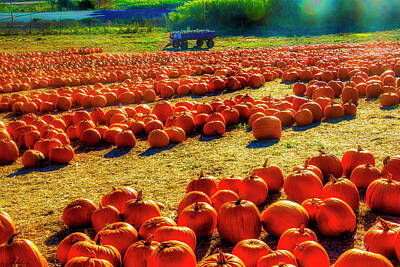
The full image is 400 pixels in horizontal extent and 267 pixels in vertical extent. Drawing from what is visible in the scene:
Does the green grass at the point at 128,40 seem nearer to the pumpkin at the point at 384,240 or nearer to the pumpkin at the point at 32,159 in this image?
the pumpkin at the point at 32,159

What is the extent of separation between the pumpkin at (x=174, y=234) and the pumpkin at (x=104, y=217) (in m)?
0.76

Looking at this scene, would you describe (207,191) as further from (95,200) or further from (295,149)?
(295,149)

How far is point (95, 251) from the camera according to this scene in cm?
367

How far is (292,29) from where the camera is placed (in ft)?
141

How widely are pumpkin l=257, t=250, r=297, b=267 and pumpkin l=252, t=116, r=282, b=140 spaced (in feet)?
15.1

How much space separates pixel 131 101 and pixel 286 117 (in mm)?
5520

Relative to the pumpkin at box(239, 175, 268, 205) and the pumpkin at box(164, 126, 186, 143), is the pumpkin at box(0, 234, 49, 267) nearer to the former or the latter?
the pumpkin at box(239, 175, 268, 205)

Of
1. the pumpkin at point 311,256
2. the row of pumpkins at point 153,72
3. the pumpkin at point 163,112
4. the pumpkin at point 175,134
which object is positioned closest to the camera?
the pumpkin at point 311,256

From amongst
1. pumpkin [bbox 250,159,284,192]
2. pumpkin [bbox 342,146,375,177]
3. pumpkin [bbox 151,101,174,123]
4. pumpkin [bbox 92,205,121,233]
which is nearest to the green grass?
pumpkin [bbox 151,101,174,123]

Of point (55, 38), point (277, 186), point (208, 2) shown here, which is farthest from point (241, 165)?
point (208, 2)

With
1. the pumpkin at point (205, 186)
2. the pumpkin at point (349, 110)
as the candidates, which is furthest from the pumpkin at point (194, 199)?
the pumpkin at point (349, 110)

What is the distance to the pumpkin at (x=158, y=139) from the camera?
8000 mm

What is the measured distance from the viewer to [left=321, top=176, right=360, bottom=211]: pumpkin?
4594mm

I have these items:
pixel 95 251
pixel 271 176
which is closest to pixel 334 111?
pixel 271 176
